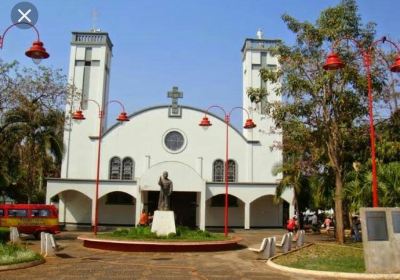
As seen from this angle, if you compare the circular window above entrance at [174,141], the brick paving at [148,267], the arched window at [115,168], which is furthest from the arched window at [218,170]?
the brick paving at [148,267]

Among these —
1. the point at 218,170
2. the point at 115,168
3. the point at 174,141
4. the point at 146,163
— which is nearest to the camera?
the point at 146,163

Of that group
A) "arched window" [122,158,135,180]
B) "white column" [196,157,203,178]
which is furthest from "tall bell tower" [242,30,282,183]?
"arched window" [122,158,135,180]

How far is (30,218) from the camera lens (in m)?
24.9

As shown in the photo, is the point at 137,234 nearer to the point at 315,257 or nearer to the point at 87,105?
the point at 315,257

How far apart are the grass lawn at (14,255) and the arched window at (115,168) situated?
1991cm

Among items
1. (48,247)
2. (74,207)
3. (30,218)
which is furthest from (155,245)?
(74,207)

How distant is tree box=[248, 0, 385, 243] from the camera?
1947 centimetres

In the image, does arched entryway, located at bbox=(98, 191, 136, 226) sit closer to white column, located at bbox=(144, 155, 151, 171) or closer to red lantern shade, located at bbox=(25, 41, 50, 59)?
white column, located at bbox=(144, 155, 151, 171)

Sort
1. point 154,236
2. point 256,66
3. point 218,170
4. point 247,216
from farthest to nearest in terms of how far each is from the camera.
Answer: point 256,66 → point 218,170 → point 247,216 → point 154,236

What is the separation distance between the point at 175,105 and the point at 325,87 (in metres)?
16.6

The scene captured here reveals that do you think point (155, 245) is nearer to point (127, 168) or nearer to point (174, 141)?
point (127, 168)

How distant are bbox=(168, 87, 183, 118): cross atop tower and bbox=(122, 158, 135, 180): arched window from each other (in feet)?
13.9

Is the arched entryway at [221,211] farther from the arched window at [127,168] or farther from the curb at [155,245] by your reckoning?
the curb at [155,245]

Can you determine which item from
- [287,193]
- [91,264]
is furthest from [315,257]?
[287,193]
